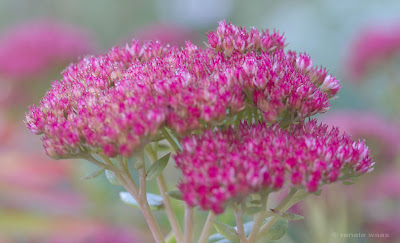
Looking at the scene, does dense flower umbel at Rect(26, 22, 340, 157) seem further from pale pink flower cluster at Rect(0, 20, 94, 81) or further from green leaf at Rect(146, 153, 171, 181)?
pale pink flower cluster at Rect(0, 20, 94, 81)

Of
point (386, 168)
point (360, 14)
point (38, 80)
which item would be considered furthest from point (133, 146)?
point (360, 14)

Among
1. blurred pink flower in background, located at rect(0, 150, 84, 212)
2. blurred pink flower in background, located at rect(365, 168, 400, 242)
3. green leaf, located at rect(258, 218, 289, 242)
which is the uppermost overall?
blurred pink flower in background, located at rect(0, 150, 84, 212)

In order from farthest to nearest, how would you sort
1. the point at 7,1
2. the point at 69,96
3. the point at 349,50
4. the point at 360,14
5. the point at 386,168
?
the point at 7,1 → the point at 360,14 → the point at 349,50 → the point at 386,168 → the point at 69,96

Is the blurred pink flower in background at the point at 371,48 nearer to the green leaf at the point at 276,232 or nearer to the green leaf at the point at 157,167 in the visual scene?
the green leaf at the point at 276,232

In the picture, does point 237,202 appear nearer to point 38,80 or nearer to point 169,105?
point 169,105

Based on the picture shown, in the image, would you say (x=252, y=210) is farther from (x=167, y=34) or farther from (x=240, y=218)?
(x=167, y=34)

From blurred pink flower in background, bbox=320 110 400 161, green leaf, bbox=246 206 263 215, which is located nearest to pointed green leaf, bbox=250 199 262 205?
green leaf, bbox=246 206 263 215
